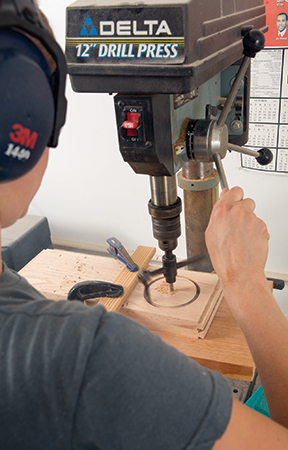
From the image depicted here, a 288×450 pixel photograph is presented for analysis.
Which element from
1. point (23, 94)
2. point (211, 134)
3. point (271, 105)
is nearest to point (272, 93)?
point (271, 105)

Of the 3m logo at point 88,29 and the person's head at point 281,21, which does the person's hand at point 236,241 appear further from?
the person's head at point 281,21

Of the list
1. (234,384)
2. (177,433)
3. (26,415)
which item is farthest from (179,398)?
(234,384)

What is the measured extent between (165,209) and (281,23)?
0.96m

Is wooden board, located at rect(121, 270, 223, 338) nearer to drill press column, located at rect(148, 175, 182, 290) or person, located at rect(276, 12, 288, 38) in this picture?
drill press column, located at rect(148, 175, 182, 290)

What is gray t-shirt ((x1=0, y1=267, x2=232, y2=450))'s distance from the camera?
38cm

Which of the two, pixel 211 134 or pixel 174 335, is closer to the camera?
pixel 211 134

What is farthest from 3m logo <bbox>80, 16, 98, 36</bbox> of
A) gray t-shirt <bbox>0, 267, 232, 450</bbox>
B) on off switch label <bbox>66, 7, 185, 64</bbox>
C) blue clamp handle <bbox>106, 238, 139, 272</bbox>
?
blue clamp handle <bbox>106, 238, 139, 272</bbox>

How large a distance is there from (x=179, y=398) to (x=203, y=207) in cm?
77

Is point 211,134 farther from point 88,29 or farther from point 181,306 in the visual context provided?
A: point 181,306

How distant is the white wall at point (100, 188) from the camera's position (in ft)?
5.58

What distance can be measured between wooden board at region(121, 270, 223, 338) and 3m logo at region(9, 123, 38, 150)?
2.20 feet

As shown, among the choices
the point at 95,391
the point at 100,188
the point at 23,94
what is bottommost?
the point at 100,188

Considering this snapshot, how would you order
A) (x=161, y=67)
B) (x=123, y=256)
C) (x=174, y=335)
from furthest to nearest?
(x=123, y=256), (x=174, y=335), (x=161, y=67)

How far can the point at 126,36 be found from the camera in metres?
0.65
